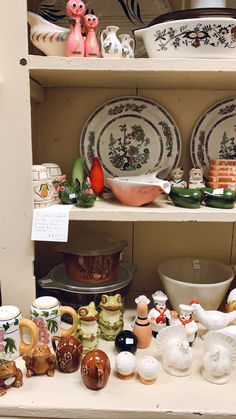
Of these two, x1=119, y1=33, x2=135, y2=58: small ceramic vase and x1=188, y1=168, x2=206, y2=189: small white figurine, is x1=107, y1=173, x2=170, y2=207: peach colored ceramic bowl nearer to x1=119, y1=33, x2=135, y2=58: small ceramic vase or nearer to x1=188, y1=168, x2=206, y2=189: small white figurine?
x1=188, y1=168, x2=206, y2=189: small white figurine

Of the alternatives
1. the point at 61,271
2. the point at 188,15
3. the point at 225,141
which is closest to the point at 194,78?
the point at 188,15

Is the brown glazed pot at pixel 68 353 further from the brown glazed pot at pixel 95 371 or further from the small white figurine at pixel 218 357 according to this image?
the small white figurine at pixel 218 357

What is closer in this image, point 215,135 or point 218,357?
point 218,357

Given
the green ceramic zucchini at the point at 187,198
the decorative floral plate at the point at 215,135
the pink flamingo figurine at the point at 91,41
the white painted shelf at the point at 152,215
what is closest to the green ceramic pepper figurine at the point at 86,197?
the white painted shelf at the point at 152,215

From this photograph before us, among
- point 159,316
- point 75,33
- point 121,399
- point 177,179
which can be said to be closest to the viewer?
point 121,399

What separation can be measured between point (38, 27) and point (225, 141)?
0.66 meters

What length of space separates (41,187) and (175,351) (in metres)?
0.51

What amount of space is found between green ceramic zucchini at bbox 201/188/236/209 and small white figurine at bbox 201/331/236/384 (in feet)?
1.03

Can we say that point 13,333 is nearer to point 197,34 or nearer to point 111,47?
point 111,47

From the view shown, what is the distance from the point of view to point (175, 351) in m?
0.85

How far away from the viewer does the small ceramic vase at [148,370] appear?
2.65ft

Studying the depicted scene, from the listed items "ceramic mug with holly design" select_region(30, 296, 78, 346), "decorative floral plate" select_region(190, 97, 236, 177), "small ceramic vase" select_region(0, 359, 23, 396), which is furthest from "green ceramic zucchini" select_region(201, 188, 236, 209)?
"small ceramic vase" select_region(0, 359, 23, 396)

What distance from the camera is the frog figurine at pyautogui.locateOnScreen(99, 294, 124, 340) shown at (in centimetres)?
96

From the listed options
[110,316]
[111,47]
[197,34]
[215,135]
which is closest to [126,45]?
[111,47]
